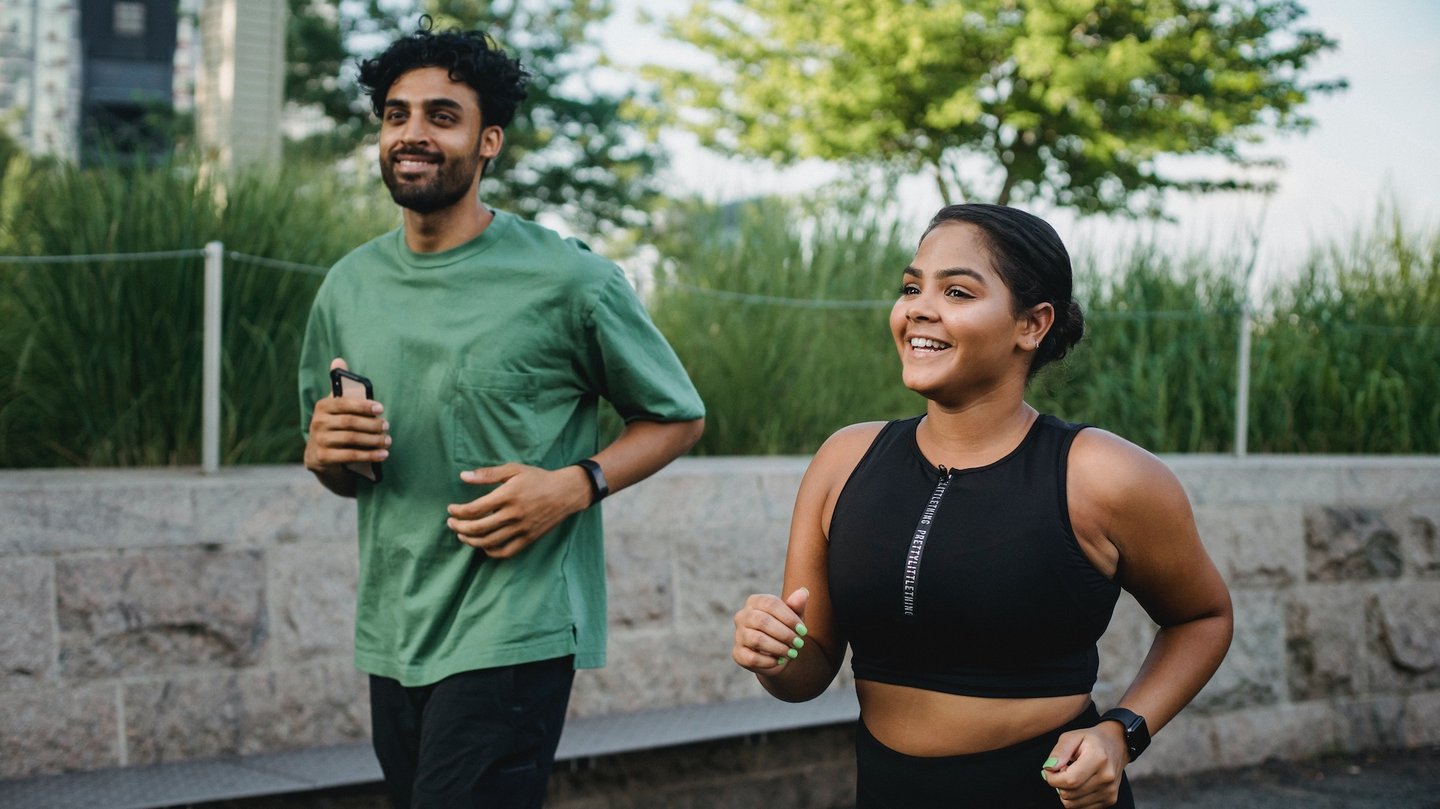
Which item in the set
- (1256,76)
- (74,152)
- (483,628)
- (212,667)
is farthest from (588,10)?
(483,628)

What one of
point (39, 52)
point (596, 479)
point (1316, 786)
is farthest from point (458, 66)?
point (39, 52)

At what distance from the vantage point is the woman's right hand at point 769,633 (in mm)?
2012

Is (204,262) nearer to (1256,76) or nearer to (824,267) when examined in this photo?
(824,267)

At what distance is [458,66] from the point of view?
112 inches

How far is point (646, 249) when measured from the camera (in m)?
8.01

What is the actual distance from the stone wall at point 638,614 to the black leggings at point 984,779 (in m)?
2.51

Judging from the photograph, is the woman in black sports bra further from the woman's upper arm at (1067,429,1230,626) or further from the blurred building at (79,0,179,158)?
the blurred building at (79,0,179,158)

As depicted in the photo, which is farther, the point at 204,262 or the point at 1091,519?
the point at 204,262

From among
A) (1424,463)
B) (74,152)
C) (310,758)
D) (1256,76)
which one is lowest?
(310,758)

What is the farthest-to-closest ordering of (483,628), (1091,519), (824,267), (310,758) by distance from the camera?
1. (824,267)
2. (310,758)
3. (483,628)
4. (1091,519)

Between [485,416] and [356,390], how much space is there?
0.25 metres

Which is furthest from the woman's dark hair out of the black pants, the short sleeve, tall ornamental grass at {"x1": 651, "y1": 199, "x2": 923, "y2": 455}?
tall ornamental grass at {"x1": 651, "y1": 199, "x2": 923, "y2": 455}

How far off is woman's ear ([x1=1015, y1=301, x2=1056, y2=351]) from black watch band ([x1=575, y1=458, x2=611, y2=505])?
955 millimetres

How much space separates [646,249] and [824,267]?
44.6 inches
